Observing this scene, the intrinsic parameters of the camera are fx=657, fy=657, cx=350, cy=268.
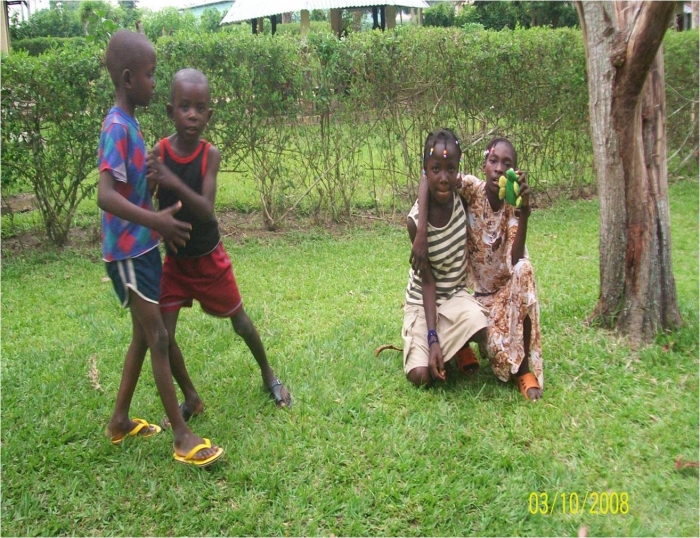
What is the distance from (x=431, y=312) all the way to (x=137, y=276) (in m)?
1.66

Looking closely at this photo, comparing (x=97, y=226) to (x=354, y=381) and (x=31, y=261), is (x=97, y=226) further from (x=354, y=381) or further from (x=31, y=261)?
(x=354, y=381)

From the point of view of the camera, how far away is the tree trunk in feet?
13.1

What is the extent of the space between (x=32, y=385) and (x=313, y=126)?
4457 millimetres

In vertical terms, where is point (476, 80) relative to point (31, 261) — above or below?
above

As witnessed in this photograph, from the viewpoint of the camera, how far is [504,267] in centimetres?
388

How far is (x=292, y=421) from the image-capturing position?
3.45 meters

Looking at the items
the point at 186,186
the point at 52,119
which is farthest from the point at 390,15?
the point at 186,186

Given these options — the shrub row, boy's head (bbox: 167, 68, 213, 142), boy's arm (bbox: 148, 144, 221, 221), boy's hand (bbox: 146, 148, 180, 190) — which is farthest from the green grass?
the shrub row

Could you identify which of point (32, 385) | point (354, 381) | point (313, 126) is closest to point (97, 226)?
point (313, 126)

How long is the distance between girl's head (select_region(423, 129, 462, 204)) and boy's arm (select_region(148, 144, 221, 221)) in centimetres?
122

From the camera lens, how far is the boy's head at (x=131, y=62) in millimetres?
2875
